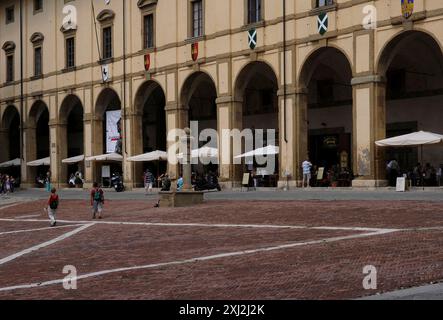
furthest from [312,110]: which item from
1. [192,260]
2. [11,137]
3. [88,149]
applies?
[192,260]

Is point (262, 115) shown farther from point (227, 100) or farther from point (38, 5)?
point (38, 5)

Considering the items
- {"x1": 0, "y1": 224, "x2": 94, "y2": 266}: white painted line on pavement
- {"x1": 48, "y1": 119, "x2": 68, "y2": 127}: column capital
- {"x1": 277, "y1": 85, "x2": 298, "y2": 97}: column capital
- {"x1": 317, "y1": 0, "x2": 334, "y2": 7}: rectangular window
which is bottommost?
{"x1": 0, "y1": 224, "x2": 94, "y2": 266}: white painted line on pavement

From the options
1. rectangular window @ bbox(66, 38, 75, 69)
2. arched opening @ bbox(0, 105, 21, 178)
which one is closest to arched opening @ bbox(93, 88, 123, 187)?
rectangular window @ bbox(66, 38, 75, 69)

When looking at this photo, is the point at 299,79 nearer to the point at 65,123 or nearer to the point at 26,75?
the point at 65,123

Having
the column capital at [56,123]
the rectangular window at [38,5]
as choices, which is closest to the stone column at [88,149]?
the column capital at [56,123]

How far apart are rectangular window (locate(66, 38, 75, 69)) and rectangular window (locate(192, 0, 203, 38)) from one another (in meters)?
11.9

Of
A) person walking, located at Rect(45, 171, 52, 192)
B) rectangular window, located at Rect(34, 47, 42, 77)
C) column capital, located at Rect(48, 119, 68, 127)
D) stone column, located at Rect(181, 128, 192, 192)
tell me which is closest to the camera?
stone column, located at Rect(181, 128, 192, 192)

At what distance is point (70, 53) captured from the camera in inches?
1907

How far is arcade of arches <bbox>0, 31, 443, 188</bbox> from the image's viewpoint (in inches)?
1206

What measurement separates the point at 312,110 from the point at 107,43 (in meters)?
13.8

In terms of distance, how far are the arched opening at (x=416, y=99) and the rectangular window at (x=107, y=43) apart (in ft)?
57.9

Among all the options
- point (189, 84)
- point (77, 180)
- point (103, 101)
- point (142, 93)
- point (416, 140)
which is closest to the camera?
point (416, 140)

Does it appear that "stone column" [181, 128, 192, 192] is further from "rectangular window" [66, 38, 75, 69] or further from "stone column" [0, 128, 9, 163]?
"stone column" [0, 128, 9, 163]

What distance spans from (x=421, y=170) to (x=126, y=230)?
Answer: 16.5 m
